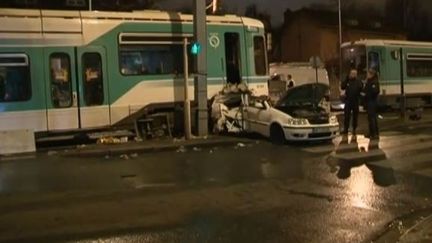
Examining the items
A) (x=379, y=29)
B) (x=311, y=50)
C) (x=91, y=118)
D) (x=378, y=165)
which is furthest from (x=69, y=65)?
(x=379, y=29)

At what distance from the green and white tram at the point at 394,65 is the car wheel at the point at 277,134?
1362 cm

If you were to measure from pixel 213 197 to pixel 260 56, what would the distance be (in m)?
10.6

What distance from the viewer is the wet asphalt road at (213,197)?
782 centimetres

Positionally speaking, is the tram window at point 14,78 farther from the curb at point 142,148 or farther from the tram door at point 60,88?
the curb at point 142,148

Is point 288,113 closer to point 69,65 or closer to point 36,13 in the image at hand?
point 69,65

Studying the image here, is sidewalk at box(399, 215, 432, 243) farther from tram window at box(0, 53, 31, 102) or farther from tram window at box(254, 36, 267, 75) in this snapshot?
tram window at box(254, 36, 267, 75)

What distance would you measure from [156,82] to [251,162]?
5354mm

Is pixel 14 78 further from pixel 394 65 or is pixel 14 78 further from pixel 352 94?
pixel 394 65

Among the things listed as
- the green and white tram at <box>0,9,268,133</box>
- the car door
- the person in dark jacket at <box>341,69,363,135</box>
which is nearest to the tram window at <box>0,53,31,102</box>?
the green and white tram at <box>0,9,268,133</box>

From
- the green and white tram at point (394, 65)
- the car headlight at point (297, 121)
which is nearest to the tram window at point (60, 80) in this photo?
the car headlight at point (297, 121)

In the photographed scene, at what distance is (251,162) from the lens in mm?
13641

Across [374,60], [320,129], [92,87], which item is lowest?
[320,129]

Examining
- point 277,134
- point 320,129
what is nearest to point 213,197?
point 320,129

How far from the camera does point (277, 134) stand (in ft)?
54.5
